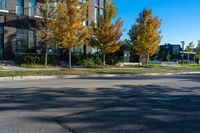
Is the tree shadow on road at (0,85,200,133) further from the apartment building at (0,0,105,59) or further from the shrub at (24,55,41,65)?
the apartment building at (0,0,105,59)

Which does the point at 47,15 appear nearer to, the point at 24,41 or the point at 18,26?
the point at 18,26

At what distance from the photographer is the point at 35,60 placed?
97.1 ft

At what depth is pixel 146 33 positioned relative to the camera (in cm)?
3391

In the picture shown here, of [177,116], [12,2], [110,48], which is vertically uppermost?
[12,2]

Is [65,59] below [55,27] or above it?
below

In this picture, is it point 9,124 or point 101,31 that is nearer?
point 9,124

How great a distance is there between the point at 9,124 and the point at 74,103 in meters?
3.10

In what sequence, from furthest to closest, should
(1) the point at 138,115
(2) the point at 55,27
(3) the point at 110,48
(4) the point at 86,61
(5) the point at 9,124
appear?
(4) the point at 86,61 < (3) the point at 110,48 < (2) the point at 55,27 < (1) the point at 138,115 < (5) the point at 9,124

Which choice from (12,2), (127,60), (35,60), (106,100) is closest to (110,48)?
(35,60)

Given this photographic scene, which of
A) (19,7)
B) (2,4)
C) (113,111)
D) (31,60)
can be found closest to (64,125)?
(113,111)

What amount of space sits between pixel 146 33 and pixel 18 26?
1302 cm

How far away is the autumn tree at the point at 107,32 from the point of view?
3145 centimetres

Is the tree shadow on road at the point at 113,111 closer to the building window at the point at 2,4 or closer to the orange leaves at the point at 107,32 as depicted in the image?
the orange leaves at the point at 107,32

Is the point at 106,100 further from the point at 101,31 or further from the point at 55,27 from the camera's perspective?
the point at 101,31
